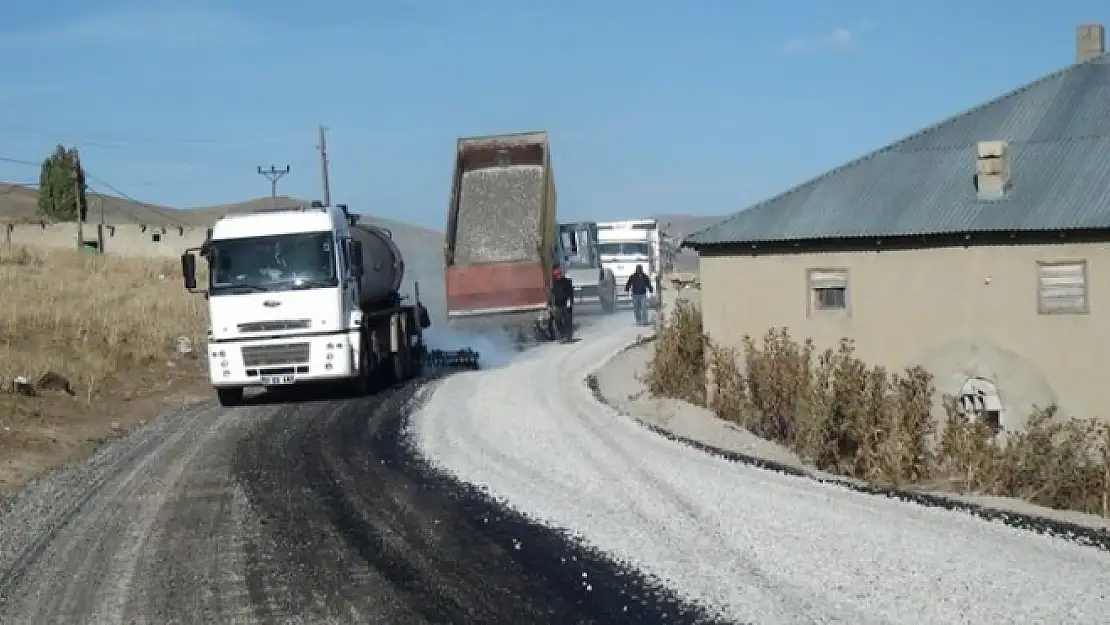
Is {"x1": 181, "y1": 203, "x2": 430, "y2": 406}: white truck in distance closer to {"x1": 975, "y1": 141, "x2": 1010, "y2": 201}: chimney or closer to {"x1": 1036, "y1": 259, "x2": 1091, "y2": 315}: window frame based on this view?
{"x1": 975, "y1": 141, "x2": 1010, "y2": 201}: chimney

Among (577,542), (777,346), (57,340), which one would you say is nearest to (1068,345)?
(777,346)

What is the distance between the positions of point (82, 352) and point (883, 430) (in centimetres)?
1567

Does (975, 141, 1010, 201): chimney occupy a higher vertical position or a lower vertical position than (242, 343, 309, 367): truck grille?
higher

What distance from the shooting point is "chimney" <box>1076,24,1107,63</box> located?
24.4m

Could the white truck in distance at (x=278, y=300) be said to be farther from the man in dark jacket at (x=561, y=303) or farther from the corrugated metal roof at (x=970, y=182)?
the man in dark jacket at (x=561, y=303)

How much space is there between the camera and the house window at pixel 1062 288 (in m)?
19.2

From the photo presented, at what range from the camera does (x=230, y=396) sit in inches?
832

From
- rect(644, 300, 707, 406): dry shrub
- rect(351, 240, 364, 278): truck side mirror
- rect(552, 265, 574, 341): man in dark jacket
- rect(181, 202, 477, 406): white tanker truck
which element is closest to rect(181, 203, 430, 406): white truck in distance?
rect(181, 202, 477, 406): white tanker truck

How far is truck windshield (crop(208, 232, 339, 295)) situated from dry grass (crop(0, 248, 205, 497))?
256cm

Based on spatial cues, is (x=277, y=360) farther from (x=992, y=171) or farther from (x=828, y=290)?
(x=992, y=171)

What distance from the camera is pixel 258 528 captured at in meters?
10.7

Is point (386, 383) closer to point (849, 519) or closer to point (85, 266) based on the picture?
point (849, 519)

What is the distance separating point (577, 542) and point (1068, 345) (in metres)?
12.2

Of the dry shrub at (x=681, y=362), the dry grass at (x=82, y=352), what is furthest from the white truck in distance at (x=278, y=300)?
the dry shrub at (x=681, y=362)
